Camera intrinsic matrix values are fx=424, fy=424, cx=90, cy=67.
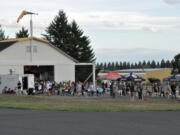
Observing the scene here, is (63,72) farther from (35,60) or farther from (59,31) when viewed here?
(59,31)

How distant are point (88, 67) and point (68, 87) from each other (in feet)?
121

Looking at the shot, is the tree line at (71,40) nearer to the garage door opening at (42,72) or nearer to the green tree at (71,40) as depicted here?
the green tree at (71,40)

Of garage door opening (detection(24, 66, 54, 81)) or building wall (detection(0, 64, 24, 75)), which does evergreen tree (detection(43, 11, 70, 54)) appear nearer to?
garage door opening (detection(24, 66, 54, 81))

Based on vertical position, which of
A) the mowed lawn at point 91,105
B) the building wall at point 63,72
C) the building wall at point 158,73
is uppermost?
the building wall at point 158,73

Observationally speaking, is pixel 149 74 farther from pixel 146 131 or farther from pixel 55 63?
pixel 146 131

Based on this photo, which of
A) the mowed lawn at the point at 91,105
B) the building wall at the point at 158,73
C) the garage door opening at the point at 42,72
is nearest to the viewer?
the mowed lawn at the point at 91,105

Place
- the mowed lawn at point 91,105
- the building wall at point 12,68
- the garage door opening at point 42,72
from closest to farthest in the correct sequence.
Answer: the mowed lawn at point 91,105
the building wall at point 12,68
the garage door opening at point 42,72

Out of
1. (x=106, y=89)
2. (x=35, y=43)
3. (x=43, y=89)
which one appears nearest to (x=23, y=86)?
(x=43, y=89)

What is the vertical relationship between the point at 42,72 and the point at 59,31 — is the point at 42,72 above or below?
below

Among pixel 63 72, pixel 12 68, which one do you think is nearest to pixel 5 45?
pixel 12 68

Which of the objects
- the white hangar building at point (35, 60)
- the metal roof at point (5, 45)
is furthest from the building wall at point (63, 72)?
the metal roof at point (5, 45)

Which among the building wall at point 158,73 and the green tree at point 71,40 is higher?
the green tree at point 71,40

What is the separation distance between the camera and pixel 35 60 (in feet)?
185

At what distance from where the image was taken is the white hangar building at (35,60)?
175ft
